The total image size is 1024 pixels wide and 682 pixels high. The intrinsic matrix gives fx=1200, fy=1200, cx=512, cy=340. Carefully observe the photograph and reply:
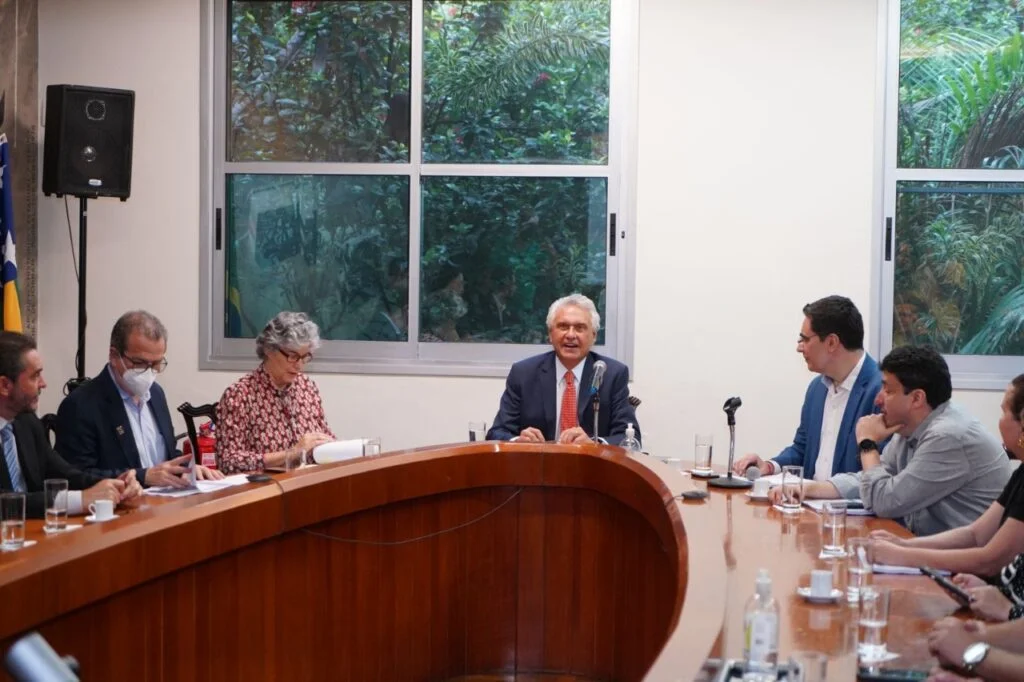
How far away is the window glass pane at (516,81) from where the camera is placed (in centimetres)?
621

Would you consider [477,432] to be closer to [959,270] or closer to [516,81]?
[516,81]

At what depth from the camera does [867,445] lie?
13.6ft

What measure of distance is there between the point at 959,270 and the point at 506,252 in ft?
7.63

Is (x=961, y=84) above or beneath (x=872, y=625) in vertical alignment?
above

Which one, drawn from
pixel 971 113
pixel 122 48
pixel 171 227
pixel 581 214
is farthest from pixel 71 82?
pixel 971 113

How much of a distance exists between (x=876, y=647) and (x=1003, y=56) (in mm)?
4717

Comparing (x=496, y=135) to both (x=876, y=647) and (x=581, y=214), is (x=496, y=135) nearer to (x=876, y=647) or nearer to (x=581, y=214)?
(x=581, y=214)

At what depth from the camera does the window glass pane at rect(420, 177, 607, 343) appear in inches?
246

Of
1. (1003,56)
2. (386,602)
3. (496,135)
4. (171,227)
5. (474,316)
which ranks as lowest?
(386,602)

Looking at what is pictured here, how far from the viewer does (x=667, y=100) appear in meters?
6.13

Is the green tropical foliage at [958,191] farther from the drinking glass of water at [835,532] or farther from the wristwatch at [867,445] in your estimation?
the drinking glass of water at [835,532]

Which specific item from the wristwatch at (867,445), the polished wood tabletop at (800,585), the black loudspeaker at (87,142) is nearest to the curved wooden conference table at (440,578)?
the polished wood tabletop at (800,585)

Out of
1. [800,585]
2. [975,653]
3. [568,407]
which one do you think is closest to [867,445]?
[568,407]

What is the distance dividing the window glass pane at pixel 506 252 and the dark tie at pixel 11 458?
9.67 feet
